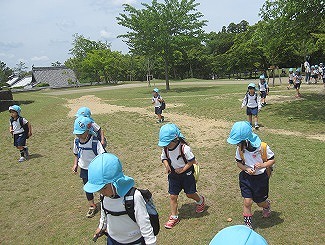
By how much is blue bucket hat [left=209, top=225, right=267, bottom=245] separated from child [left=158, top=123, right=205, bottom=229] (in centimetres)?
287

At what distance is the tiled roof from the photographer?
185 feet

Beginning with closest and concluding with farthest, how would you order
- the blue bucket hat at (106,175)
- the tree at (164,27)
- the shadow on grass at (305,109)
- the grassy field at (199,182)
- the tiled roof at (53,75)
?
the blue bucket hat at (106,175), the grassy field at (199,182), the shadow on grass at (305,109), the tree at (164,27), the tiled roof at (53,75)

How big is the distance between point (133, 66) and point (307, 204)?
50.1 metres

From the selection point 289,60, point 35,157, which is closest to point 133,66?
point 289,60

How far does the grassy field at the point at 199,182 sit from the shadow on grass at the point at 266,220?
0.01 m

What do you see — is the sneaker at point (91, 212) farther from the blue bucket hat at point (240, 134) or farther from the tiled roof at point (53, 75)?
the tiled roof at point (53, 75)

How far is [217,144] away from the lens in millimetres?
9211

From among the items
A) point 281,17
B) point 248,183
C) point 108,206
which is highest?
point 281,17

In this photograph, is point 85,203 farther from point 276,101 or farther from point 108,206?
point 276,101

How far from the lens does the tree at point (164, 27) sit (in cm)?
2683

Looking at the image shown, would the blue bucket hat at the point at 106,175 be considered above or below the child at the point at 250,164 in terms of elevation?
above

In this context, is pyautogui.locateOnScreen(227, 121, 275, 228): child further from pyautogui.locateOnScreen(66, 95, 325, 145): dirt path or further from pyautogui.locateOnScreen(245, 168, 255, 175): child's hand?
pyautogui.locateOnScreen(66, 95, 325, 145): dirt path

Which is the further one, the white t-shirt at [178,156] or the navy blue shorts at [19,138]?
the navy blue shorts at [19,138]

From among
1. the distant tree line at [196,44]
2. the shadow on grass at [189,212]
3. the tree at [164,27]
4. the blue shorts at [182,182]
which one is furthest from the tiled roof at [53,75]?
the blue shorts at [182,182]
